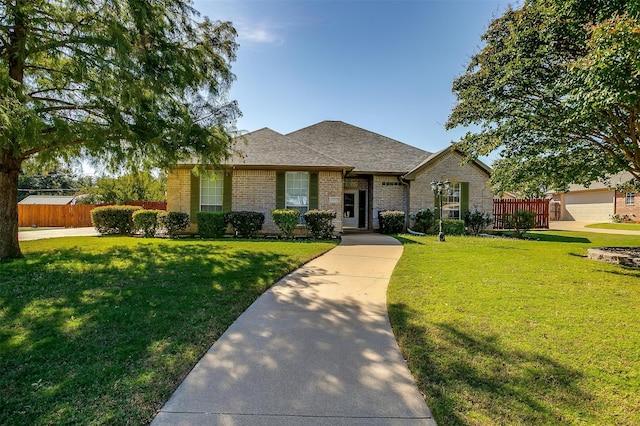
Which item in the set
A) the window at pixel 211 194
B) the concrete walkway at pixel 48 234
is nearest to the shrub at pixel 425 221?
the window at pixel 211 194

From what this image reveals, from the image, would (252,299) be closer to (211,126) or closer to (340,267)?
(340,267)

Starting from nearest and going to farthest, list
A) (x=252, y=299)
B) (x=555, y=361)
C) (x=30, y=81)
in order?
(x=555, y=361) < (x=252, y=299) < (x=30, y=81)

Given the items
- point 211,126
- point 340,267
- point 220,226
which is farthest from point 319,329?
point 220,226

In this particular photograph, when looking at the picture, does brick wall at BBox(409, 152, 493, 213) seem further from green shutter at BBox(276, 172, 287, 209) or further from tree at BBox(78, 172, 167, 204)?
tree at BBox(78, 172, 167, 204)

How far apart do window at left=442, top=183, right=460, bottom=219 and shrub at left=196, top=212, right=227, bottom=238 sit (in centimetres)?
1128

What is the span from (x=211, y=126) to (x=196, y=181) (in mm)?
5194

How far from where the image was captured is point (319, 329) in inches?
157

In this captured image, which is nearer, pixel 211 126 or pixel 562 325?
pixel 562 325

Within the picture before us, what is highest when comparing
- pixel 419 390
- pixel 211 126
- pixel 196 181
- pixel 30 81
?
pixel 30 81

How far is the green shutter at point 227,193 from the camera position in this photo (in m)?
13.8

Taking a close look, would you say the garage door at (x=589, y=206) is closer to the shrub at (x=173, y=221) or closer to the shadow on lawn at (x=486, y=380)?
the shadow on lawn at (x=486, y=380)

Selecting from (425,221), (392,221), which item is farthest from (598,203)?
(392,221)

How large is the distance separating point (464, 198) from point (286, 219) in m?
10.0

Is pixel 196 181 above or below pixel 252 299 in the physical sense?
above
